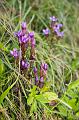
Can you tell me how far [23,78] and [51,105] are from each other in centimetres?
26

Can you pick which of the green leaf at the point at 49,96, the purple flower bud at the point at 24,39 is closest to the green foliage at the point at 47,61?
the green leaf at the point at 49,96

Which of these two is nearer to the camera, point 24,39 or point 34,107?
point 34,107

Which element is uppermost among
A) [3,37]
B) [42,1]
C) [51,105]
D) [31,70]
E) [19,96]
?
[42,1]

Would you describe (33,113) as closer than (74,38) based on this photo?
Yes

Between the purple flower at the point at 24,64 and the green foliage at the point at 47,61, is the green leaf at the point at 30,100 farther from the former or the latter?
the purple flower at the point at 24,64

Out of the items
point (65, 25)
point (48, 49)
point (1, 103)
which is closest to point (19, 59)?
point (1, 103)

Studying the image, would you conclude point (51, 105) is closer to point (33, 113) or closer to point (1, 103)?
point (33, 113)

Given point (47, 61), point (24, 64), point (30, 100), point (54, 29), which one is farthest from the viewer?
point (54, 29)

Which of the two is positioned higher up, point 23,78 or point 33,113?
point 23,78

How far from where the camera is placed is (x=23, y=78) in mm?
1835

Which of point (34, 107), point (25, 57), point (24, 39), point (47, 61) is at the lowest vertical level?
point (34, 107)

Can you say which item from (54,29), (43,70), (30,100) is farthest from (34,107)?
(54,29)

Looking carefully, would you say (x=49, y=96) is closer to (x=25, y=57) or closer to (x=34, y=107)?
(x=34, y=107)

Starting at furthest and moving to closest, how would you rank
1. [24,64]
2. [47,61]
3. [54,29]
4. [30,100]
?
[54,29]
[47,61]
[24,64]
[30,100]
